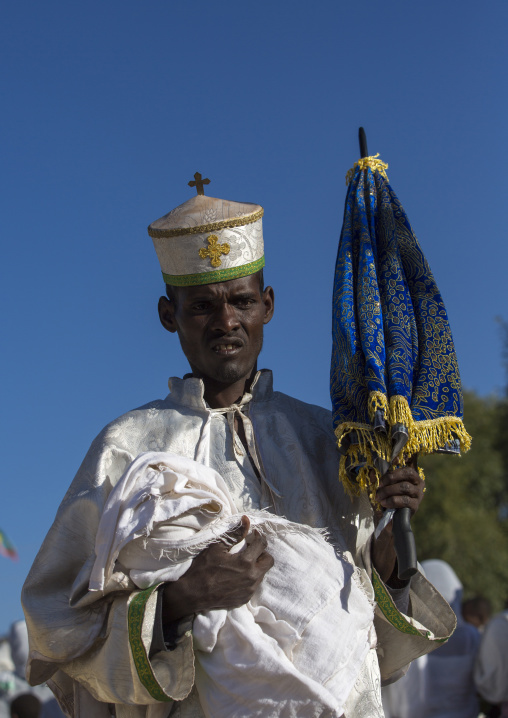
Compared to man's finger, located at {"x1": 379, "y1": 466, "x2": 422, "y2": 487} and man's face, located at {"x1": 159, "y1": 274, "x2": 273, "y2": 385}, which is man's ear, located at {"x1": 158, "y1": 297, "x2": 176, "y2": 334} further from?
man's finger, located at {"x1": 379, "y1": 466, "x2": 422, "y2": 487}

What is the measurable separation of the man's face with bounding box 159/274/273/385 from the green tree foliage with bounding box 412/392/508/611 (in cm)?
2205

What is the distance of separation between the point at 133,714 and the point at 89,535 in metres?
0.68

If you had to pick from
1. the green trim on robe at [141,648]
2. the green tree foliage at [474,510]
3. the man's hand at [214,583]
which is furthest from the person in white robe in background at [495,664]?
the green tree foliage at [474,510]

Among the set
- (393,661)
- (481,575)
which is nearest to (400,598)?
(393,661)

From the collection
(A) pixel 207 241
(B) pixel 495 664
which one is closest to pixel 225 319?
(A) pixel 207 241

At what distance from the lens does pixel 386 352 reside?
391 centimetres


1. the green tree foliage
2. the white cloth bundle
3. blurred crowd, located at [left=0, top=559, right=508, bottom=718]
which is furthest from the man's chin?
the green tree foliage

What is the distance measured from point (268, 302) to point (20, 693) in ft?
17.6

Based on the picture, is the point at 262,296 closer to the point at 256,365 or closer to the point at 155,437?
the point at 256,365

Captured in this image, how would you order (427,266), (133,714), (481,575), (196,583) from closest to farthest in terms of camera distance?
(196,583) → (133,714) → (427,266) → (481,575)

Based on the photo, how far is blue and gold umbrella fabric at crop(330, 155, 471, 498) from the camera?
3.72 m

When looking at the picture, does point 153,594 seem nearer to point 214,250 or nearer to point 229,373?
point 229,373

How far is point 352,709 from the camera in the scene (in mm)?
3471

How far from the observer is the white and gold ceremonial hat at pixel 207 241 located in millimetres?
4102
